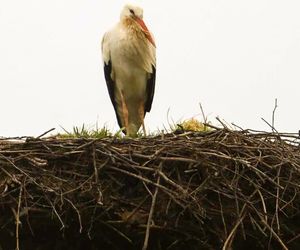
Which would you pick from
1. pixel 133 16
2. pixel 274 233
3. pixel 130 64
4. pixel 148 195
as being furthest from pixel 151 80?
pixel 274 233

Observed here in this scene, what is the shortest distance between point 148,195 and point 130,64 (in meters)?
3.02

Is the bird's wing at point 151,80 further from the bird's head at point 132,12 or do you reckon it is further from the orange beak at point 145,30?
the bird's head at point 132,12

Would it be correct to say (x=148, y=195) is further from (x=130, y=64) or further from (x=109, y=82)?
(x=109, y=82)

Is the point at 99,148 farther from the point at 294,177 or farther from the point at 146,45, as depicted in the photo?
the point at 146,45

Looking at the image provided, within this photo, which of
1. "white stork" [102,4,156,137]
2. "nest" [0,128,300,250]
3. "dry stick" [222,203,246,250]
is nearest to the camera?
"dry stick" [222,203,246,250]

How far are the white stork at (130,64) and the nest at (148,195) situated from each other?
2639mm

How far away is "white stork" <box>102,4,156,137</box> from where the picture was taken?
7.44 meters

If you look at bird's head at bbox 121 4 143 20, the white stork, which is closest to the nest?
the white stork

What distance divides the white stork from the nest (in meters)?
2.64

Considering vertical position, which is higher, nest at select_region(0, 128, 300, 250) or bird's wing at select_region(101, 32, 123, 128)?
bird's wing at select_region(101, 32, 123, 128)

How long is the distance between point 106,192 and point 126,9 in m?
3.33

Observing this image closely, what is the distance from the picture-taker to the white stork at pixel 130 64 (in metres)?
7.44

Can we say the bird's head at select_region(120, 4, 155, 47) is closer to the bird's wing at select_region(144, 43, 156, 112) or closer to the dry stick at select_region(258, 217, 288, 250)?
the bird's wing at select_region(144, 43, 156, 112)

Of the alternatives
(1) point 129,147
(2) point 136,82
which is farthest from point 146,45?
(1) point 129,147
